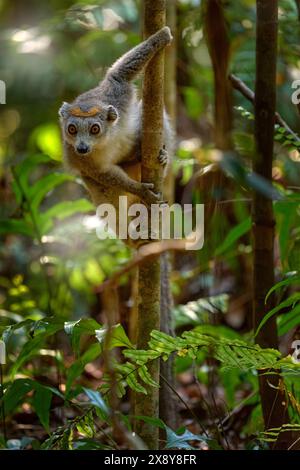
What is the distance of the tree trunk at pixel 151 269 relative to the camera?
13.3 ft

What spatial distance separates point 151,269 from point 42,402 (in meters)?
1.01

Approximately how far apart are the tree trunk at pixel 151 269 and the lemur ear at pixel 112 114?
3.10 feet

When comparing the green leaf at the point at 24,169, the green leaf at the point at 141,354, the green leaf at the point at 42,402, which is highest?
the green leaf at the point at 24,169

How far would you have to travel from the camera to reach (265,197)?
4.06 m

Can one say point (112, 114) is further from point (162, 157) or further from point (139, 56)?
point (162, 157)

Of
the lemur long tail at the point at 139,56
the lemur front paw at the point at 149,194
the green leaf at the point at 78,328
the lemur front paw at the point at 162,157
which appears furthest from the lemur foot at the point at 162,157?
the green leaf at the point at 78,328

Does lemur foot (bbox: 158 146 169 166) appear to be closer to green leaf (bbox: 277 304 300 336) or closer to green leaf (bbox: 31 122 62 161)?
green leaf (bbox: 277 304 300 336)

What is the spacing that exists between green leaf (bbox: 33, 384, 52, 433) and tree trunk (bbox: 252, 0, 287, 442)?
1290 mm

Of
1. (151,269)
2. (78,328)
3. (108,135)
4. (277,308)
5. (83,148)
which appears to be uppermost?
(108,135)

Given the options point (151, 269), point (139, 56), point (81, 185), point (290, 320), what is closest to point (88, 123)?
point (139, 56)

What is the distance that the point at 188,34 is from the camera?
6.29 m

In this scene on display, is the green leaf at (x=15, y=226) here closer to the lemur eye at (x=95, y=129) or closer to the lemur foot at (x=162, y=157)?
the lemur eye at (x=95, y=129)

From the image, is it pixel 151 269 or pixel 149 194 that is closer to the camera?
pixel 151 269

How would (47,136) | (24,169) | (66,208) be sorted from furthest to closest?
(47,136) → (66,208) → (24,169)
